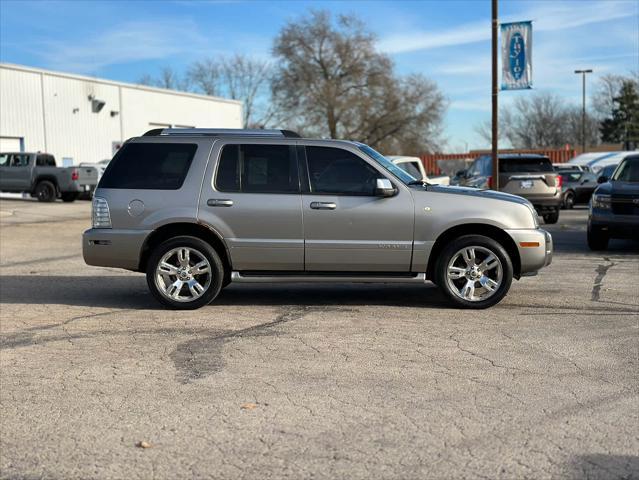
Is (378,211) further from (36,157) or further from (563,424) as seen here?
(36,157)

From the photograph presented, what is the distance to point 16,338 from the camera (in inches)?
277

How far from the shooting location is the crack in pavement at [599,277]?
8954 millimetres

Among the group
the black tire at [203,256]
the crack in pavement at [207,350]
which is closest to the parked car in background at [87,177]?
the black tire at [203,256]

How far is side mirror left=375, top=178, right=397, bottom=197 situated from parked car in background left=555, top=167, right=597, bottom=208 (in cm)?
2047

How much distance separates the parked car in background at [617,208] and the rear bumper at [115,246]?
27.5ft

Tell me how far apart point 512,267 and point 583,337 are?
1541 millimetres

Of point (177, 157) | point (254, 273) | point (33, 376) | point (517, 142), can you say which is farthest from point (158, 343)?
point (517, 142)

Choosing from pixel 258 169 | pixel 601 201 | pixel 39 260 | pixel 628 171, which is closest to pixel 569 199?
pixel 628 171

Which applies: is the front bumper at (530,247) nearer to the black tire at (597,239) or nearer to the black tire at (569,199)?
the black tire at (597,239)

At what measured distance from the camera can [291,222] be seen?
27.0 feet

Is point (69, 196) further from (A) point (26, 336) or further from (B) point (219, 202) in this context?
(A) point (26, 336)

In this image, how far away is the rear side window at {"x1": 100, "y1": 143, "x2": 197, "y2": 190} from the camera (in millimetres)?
8414

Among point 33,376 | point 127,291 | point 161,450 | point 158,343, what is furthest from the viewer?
point 127,291

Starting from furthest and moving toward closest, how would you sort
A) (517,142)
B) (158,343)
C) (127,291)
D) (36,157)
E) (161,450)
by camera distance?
1. (517,142)
2. (36,157)
3. (127,291)
4. (158,343)
5. (161,450)
